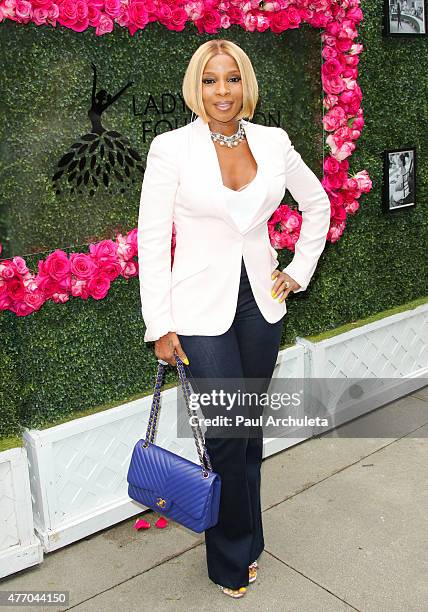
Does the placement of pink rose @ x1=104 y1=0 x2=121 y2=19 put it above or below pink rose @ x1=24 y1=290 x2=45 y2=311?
above

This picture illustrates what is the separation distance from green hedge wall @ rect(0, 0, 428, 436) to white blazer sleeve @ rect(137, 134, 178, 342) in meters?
0.79

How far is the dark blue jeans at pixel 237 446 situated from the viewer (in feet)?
10.1

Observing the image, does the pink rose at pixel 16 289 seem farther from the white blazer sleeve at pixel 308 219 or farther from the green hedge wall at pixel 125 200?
the white blazer sleeve at pixel 308 219

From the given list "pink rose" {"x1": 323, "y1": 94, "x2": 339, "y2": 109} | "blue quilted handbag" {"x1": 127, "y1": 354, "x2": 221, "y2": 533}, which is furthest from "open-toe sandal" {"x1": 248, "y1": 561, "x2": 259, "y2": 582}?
"pink rose" {"x1": 323, "y1": 94, "x2": 339, "y2": 109}

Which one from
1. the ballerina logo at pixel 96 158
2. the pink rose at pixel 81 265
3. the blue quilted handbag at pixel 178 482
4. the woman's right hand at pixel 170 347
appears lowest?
the blue quilted handbag at pixel 178 482

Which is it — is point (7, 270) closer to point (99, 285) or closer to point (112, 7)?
point (99, 285)

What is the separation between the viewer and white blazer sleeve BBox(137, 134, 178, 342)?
9.64 feet

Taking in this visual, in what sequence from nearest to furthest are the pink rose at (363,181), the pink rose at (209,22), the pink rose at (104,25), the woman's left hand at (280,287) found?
the woman's left hand at (280,287), the pink rose at (104,25), the pink rose at (209,22), the pink rose at (363,181)

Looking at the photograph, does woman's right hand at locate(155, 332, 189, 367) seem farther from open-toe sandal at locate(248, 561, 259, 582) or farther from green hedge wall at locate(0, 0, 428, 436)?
open-toe sandal at locate(248, 561, 259, 582)

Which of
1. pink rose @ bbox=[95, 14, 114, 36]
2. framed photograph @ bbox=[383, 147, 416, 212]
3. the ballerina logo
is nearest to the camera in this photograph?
pink rose @ bbox=[95, 14, 114, 36]

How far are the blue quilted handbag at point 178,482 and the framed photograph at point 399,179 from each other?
2.57 metres

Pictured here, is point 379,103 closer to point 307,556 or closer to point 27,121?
point 27,121

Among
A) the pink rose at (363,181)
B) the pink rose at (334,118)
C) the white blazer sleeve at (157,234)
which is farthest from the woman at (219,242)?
the pink rose at (363,181)

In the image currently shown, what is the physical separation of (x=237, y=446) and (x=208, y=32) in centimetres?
215
